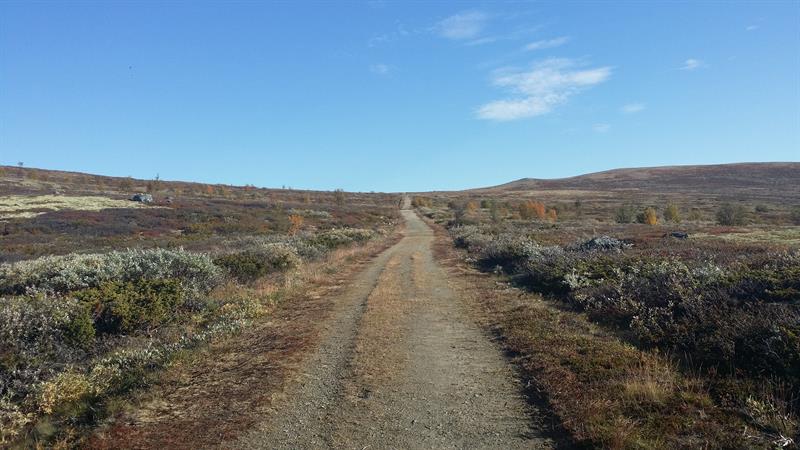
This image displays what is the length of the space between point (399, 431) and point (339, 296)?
30.4 feet

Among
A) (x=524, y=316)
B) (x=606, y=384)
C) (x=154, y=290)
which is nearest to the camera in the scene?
(x=606, y=384)

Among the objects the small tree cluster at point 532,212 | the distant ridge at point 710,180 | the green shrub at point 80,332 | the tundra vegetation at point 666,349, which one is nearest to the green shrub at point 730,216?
the small tree cluster at point 532,212

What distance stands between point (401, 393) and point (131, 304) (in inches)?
278

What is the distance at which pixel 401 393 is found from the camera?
21.9ft

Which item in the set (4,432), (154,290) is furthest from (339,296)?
(4,432)

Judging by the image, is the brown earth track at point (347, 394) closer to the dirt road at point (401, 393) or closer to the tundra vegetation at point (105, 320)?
the dirt road at point (401, 393)

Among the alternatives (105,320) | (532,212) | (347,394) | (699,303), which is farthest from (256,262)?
(532,212)

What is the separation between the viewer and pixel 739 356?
7031 millimetres

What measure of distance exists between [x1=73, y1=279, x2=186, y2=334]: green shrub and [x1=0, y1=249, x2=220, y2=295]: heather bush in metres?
1.31

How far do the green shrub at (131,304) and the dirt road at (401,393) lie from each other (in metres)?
3.80

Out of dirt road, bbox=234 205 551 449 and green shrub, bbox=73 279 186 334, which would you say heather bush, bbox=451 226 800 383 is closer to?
dirt road, bbox=234 205 551 449

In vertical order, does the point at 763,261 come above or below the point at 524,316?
above

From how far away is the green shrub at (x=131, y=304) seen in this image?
33.7ft

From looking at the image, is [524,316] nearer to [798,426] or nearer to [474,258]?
[798,426]
